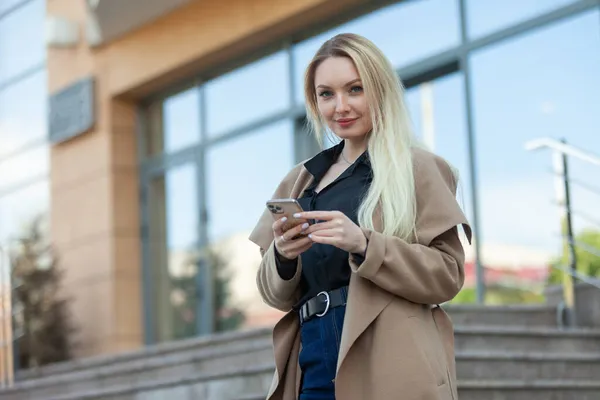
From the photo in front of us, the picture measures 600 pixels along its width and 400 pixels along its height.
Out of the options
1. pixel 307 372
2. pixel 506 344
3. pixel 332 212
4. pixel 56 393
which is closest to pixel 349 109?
pixel 332 212

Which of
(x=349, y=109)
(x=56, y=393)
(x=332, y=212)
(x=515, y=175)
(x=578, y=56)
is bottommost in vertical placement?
(x=56, y=393)

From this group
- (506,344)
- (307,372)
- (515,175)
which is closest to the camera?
(307,372)

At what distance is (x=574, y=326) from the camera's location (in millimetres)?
6566

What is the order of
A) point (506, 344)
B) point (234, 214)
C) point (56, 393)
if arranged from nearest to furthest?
point (506, 344)
point (56, 393)
point (234, 214)

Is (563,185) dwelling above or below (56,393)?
above

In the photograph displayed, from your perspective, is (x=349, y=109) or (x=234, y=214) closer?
(x=349, y=109)

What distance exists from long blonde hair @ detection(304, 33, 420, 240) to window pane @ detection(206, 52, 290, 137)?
7.29 metres

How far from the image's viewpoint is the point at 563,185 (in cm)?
671

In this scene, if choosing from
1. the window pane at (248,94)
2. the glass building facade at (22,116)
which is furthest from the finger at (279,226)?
the glass building facade at (22,116)

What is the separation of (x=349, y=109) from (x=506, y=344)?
3.62 meters

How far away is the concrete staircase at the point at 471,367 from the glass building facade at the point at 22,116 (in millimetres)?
5080

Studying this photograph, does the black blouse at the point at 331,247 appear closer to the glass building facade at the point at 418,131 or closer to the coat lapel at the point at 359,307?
the coat lapel at the point at 359,307

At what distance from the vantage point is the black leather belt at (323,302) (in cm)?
247

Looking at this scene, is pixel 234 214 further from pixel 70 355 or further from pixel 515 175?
pixel 515 175
